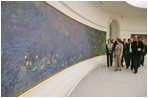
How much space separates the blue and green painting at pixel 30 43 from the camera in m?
2.18

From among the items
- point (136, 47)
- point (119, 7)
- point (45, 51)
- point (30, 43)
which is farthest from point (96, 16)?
point (30, 43)

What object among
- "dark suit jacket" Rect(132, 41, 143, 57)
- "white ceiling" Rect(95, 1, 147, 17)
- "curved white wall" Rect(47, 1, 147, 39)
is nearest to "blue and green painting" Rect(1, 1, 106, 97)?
"curved white wall" Rect(47, 1, 147, 39)

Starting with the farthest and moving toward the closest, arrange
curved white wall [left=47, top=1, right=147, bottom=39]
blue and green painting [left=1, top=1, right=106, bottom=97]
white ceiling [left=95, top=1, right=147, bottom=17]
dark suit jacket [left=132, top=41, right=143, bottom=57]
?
1. white ceiling [left=95, top=1, right=147, bottom=17]
2. dark suit jacket [left=132, top=41, right=143, bottom=57]
3. curved white wall [left=47, top=1, right=147, bottom=39]
4. blue and green painting [left=1, top=1, right=106, bottom=97]

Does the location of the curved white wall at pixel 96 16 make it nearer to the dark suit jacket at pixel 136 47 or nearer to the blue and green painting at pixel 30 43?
the blue and green painting at pixel 30 43

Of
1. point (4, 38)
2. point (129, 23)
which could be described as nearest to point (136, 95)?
point (4, 38)

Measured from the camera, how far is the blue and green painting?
7.14 feet

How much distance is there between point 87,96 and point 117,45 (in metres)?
3.76

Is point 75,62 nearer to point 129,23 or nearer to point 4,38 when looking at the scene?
point 4,38

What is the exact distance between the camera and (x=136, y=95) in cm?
338

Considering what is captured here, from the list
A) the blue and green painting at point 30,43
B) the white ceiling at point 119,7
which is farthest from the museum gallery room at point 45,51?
the white ceiling at point 119,7

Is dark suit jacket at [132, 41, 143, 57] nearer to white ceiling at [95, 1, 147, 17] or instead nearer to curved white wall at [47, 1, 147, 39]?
curved white wall at [47, 1, 147, 39]

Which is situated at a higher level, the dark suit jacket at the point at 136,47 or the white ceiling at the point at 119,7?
the white ceiling at the point at 119,7

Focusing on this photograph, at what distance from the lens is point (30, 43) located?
9.06 ft

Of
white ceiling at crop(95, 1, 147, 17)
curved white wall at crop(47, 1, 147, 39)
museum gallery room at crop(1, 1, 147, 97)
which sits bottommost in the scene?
museum gallery room at crop(1, 1, 147, 97)
